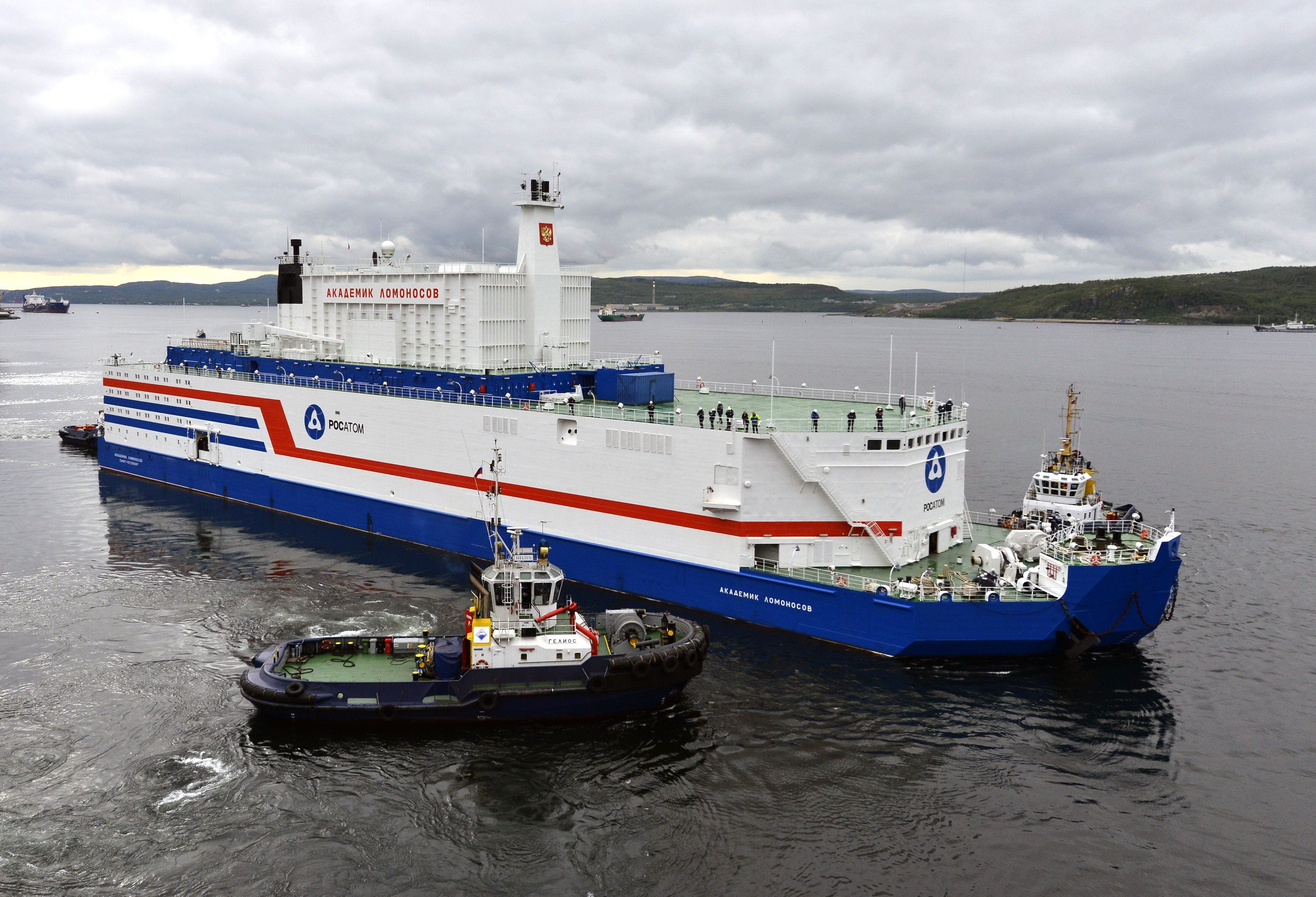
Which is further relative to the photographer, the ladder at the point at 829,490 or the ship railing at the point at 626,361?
the ship railing at the point at 626,361

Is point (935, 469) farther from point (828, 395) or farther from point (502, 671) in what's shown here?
point (502, 671)

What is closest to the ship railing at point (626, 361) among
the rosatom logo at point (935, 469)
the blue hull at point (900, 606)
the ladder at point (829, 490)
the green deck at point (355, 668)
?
the blue hull at point (900, 606)

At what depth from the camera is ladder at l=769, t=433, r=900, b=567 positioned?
2588cm

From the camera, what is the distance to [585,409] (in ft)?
→ 103

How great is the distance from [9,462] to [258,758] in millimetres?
43648

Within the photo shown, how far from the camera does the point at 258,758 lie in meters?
19.5

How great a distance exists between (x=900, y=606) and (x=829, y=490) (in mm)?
4000

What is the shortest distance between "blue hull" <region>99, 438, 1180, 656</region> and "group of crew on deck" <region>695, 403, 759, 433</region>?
4310 millimetres

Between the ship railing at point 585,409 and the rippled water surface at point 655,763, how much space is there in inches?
239

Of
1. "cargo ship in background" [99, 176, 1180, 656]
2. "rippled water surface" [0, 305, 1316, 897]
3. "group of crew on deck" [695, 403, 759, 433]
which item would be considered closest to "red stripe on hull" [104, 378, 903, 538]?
"cargo ship in background" [99, 176, 1180, 656]

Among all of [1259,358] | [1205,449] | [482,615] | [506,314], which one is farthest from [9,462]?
[1259,358]

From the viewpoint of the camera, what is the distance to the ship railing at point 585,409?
26.9 m

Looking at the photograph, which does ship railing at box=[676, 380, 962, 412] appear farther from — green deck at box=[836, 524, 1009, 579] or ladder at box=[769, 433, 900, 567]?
green deck at box=[836, 524, 1009, 579]

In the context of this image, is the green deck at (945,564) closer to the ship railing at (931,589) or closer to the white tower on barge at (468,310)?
the ship railing at (931,589)
